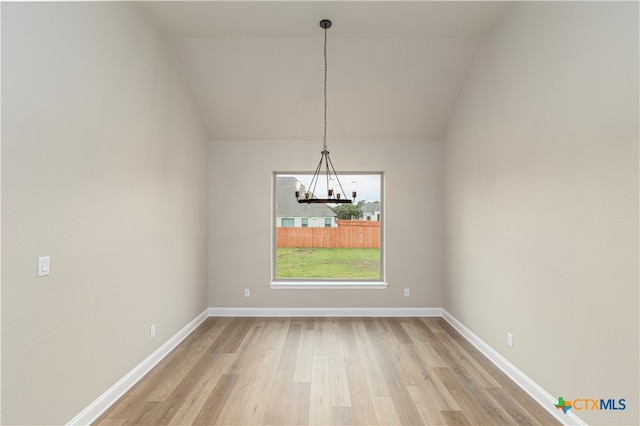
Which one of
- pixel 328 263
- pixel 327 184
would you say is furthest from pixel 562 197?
pixel 328 263

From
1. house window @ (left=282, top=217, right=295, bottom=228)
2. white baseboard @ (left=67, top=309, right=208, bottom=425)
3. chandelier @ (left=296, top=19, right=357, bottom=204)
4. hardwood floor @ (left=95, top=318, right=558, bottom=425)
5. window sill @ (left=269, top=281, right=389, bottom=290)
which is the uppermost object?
chandelier @ (left=296, top=19, right=357, bottom=204)

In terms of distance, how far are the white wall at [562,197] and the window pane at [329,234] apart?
5.70ft

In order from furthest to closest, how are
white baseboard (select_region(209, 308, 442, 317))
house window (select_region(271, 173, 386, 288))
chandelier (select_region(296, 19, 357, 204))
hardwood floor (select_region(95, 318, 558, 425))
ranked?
1. house window (select_region(271, 173, 386, 288))
2. white baseboard (select_region(209, 308, 442, 317))
3. chandelier (select_region(296, 19, 357, 204))
4. hardwood floor (select_region(95, 318, 558, 425))

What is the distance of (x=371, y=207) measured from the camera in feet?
17.5

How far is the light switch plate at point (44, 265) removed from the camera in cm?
201

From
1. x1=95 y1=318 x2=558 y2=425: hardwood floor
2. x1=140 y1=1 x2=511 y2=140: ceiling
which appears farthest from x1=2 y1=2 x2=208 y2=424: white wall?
x1=140 y1=1 x2=511 y2=140: ceiling

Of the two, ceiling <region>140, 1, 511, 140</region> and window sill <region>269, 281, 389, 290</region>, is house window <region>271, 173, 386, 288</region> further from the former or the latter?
ceiling <region>140, 1, 511, 140</region>

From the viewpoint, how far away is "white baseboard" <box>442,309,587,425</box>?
2.39 meters

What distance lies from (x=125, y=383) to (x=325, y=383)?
67.3 inches

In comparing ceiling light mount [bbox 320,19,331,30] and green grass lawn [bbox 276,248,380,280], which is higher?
ceiling light mount [bbox 320,19,331,30]

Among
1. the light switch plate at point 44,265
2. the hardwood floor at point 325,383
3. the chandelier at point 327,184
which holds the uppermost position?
the chandelier at point 327,184

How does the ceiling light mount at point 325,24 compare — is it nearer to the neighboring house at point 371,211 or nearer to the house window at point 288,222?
the neighboring house at point 371,211

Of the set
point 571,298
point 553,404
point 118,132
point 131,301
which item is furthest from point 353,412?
point 118,132

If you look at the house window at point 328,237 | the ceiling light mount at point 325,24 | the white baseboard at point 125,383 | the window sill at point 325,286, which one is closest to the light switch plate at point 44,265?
the white baseboard at point 125,383
